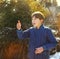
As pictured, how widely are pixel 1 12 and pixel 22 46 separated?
5.58ft

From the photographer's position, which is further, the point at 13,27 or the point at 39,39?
the point at 13,27

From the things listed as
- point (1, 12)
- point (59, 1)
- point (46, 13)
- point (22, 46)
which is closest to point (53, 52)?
point (22, 46)

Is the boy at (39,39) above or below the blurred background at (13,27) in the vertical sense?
above

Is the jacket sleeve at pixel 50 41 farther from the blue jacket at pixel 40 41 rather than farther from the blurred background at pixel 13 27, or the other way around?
the blurred background at pixel 13 27

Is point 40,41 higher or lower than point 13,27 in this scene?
higher

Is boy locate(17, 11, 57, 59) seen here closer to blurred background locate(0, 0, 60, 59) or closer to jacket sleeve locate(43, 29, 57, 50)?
jacket sleeve locate(43, 29, 57, 50)

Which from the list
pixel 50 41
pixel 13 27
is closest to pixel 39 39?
pixel 50 41

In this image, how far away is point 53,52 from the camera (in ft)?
30.3

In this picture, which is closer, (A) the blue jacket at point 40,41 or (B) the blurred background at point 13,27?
(A) the blue jacket at point 40,41

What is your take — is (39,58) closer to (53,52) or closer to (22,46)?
(22,46)

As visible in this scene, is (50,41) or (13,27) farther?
(13,27)

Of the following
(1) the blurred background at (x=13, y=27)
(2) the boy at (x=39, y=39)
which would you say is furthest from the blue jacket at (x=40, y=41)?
(1) the blurred background at (x=13, y=27)

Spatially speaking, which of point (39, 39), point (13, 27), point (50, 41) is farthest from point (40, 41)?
point (13, 27)

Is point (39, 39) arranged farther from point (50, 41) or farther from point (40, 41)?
point (50, 41)
